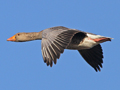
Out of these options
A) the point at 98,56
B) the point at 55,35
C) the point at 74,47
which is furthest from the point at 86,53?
the point at 55,35

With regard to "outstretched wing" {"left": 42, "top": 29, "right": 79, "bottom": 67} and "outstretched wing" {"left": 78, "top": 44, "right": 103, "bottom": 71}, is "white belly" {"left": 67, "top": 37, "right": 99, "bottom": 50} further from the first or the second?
"outstretched wing" {"left": 78, "top": 44, "right": 103, "bottom": 71}

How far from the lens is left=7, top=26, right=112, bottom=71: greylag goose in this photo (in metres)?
16.5

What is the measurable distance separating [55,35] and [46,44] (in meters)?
0.58

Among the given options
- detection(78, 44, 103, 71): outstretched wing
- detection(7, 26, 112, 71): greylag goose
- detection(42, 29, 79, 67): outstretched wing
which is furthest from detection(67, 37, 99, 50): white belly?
detection(78, 44, 103, 71): outstretched wing

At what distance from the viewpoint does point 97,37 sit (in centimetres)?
1841

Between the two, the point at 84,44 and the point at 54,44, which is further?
the point at 84,44

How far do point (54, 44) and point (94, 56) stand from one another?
474 cm

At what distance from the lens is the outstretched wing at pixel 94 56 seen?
20719mm

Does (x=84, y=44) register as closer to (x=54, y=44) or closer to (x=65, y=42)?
(x=65, y=42)

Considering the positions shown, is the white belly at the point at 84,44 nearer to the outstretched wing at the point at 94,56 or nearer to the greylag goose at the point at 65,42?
the greylag goose at the point at 65,42

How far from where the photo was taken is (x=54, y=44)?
54.6 ft

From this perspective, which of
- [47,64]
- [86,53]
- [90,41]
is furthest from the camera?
[86,53]

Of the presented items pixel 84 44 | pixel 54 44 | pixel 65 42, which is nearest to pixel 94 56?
pixel 84 44

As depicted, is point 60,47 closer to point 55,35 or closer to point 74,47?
point 55,35
